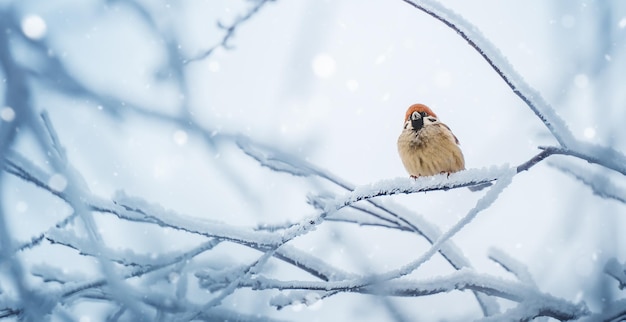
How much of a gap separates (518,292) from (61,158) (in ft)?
6.69

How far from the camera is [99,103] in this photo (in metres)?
3.01

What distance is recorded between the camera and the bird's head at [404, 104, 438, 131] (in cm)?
346

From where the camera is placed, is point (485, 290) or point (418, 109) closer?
point (485, 290)

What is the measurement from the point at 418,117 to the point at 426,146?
304 mm

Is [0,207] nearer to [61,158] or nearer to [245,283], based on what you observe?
[61,158]

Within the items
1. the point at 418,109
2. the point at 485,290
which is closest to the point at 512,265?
the point at 485,290

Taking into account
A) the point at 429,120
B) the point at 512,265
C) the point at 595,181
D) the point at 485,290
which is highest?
the point at 429,120

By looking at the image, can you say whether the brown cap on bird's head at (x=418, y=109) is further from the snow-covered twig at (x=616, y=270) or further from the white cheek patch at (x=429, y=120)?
the snow-covered twig at (x=616, y=270)

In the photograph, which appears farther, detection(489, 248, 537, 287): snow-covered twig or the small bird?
the small bird

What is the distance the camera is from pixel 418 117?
3475 mm

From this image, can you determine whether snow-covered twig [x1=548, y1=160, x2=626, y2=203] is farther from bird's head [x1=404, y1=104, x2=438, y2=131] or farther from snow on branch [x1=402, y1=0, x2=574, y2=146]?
snow on branch [x1=402, y1=0, x2=574, y2=146]

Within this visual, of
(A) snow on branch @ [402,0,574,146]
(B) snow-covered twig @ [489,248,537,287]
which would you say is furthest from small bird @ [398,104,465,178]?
(A) snow on branch @ [402,0,574,146]

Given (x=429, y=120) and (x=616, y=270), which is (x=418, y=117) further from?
(x=616, y=270)

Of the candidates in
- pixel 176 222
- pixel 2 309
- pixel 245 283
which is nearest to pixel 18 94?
pixel 2 309
